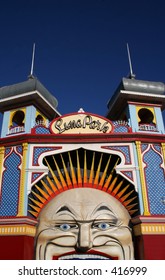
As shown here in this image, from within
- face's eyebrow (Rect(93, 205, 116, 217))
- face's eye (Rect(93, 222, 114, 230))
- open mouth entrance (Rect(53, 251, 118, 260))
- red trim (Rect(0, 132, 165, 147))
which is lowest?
open mouth entrance (Rect(53, 251, 118, 260))

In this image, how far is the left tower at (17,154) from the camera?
10.8m

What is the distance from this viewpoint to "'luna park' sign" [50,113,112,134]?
13234mm

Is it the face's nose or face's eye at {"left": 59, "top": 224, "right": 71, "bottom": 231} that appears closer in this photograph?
the face's nose

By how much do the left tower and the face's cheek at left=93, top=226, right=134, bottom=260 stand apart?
9.17 feet

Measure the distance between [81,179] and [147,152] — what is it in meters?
3.38

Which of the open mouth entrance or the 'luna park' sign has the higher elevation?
the 'luna park' sign

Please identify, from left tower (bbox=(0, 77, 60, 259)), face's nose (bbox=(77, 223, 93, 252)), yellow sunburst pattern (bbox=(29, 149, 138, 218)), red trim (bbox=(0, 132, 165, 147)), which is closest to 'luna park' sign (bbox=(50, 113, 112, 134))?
red trim (bbox=(0, 132, 165, 147))

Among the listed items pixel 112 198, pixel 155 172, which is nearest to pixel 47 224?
pixel 112 198

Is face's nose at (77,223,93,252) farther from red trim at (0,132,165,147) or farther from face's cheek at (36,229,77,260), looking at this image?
red trim at (0,132,165,147)

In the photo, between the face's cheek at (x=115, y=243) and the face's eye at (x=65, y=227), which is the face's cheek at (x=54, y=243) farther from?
the face's cheek at (x=115, y=243)

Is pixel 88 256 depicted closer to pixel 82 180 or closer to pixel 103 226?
pixel 103 226

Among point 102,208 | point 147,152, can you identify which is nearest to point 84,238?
point 102,208

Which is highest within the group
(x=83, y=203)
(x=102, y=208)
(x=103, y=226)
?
(x=83, y=203)

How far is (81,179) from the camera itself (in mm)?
12266
